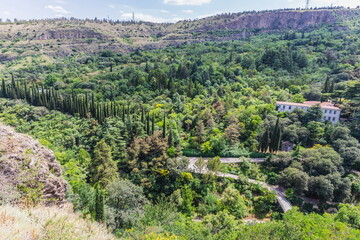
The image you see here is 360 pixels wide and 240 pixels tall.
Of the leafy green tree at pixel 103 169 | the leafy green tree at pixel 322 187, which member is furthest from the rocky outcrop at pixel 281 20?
the leafy green tree at pixel 103 169

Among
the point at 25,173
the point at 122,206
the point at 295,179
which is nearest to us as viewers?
the point at 25,173

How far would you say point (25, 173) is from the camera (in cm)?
1219

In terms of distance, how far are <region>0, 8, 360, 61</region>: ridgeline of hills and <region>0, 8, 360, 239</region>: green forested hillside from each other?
49.4m

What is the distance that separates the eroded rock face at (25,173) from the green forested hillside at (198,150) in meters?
3.32

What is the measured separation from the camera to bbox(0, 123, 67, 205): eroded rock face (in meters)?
11.4

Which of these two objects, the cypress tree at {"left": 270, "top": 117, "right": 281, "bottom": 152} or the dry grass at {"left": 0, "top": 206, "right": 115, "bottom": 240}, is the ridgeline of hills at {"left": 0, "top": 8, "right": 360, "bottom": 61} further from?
the dry grass at {"left": 0, "top": 206, "right": 115, "bottom": 240}

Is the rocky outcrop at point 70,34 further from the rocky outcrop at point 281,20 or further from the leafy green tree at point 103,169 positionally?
the leafy green tree at point 103,169

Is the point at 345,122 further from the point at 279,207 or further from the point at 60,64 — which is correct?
the point at 60,64

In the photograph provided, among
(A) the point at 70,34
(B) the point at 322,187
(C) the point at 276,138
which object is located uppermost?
(A) the point at 70,34

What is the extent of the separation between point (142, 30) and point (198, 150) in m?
129

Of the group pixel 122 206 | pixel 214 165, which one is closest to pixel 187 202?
pixel 214 165

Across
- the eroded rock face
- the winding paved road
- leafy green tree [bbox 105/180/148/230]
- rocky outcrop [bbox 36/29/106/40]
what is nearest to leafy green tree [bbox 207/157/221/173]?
the winding paved road

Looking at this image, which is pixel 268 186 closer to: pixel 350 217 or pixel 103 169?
pixel 350 217

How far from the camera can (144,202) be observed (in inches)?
878
